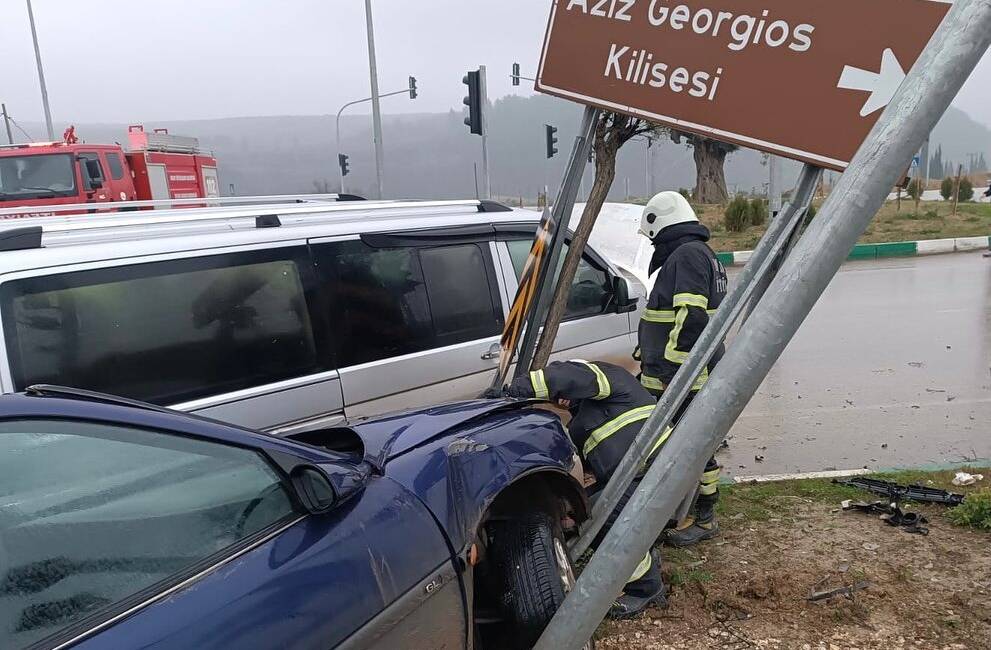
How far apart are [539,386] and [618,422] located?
409 mm

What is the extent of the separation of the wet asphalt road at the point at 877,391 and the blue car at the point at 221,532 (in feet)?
10.5

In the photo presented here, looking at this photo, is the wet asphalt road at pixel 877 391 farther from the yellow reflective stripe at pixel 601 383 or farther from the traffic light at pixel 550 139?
the traffic light at pixel 550 139

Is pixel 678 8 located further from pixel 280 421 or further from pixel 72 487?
pixel 72 487

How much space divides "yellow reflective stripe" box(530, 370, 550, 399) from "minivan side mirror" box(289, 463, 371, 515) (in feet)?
3.76

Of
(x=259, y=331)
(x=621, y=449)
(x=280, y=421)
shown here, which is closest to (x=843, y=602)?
(x=621, y=449)

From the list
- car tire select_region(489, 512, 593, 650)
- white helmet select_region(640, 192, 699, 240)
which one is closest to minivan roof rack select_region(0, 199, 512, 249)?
white helmet select_region(640, 192, 699, 240)

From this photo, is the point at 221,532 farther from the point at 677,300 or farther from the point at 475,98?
the point at 475,98

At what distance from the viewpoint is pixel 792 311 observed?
5.84 feet

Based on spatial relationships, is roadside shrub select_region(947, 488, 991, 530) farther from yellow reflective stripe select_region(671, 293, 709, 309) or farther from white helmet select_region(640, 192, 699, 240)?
white helmet select_region(640, 192, 699, 240)

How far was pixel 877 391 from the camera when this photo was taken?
6.36 metres

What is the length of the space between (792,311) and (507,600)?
1.38m

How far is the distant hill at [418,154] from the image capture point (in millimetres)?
41125

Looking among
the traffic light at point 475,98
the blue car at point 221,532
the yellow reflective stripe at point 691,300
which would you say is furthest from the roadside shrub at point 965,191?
the blue car at point 221,532

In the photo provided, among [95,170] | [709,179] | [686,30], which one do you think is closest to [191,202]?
[686,30]
